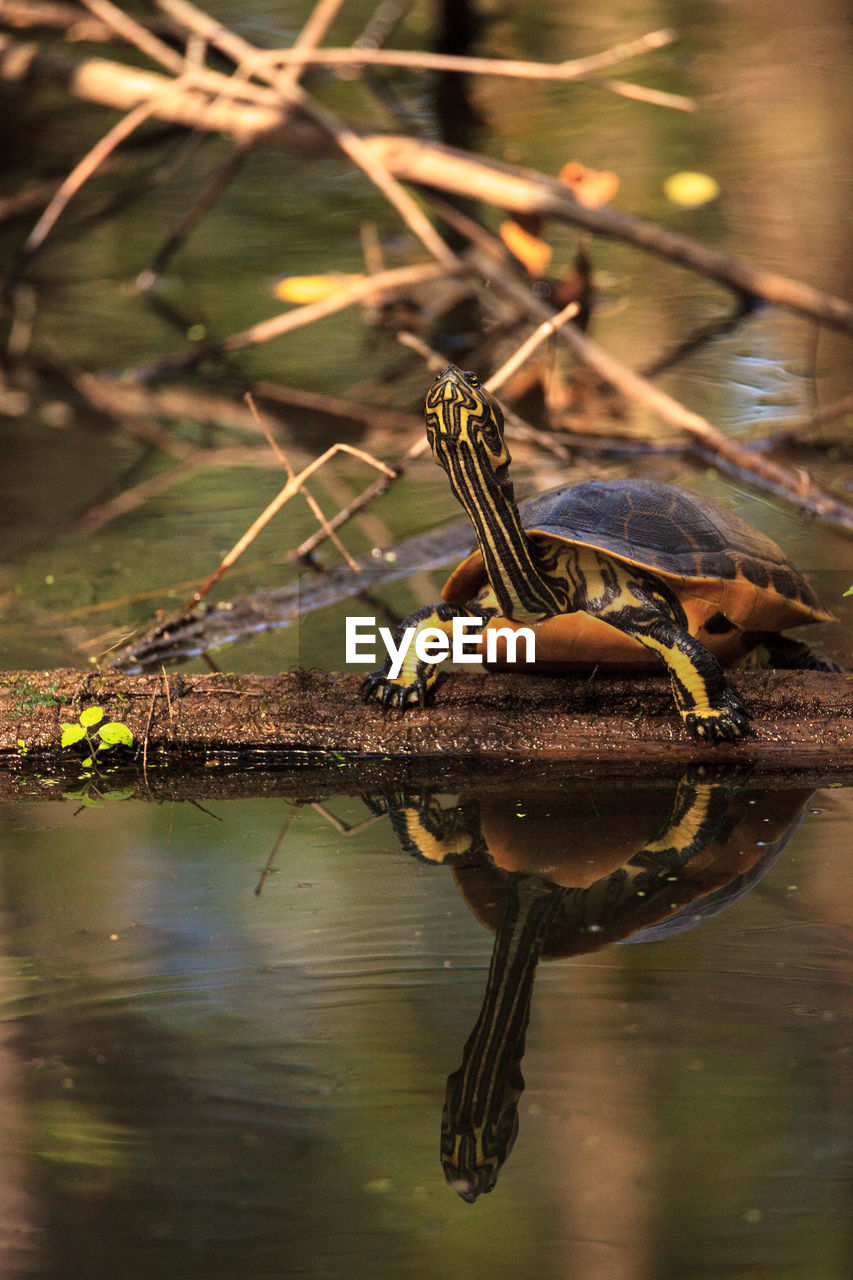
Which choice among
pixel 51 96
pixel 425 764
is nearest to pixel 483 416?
pixel 425 764

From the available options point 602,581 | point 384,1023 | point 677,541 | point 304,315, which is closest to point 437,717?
point 602,581

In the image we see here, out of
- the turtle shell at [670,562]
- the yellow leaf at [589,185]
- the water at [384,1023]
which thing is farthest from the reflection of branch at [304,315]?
the turtle shell at [670,562]

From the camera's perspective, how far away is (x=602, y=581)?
11.8 feet

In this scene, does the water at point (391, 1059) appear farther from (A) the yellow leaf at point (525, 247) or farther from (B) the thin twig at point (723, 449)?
(A) the yellow leaf at point (525, 247)

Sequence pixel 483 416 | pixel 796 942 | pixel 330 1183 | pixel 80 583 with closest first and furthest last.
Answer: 1. pixel 330 1183
2. pixel 796 942
3. pixel 483 416
4. pixel 80 583

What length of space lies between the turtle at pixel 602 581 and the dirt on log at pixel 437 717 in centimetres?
8

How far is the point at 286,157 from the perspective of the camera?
1205cm

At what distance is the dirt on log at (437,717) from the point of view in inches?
134

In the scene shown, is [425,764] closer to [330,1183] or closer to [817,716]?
[817,716]

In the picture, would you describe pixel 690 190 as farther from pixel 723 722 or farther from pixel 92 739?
pixel 92 739

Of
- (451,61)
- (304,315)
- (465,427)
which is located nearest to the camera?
(465,427)

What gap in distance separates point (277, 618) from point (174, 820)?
1.53 metres

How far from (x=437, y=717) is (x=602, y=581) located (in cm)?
60

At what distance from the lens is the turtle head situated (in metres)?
3.14
